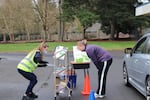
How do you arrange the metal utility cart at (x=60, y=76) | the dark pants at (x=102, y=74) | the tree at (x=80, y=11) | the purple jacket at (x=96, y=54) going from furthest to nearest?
the tree at (x=80, y=11), the dark pants at (x=102, y=74), the purple jacket at (x=96, y=54), the metal utility cart at (x=60, y=76)

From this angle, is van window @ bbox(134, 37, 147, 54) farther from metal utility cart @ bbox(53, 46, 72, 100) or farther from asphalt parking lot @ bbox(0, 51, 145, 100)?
metal utility cart @ bbox(53, 46, 72, 100)

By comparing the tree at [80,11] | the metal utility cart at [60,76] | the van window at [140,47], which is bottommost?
the metal utility cart at [60,76]

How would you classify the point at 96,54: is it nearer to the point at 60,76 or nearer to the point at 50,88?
the point at 60,76

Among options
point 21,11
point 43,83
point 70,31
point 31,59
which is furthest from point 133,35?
point 31,59

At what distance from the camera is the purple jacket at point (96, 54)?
9.58 metres

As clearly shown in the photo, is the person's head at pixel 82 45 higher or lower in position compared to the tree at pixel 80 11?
lower

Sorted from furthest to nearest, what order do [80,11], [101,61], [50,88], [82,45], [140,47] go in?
[80,11] → [50,88] → [140,47] → [101,61] → [82,45]

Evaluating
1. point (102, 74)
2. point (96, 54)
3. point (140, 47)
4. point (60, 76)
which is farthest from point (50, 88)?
point (140, 47)

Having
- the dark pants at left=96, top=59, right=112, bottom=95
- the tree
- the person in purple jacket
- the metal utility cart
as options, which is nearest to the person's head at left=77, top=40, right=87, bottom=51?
the person in purple jacket

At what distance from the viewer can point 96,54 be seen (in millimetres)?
9727

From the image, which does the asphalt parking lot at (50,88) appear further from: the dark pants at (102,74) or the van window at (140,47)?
the van window at (140,47)

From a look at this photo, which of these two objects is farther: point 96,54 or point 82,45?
point 96,54

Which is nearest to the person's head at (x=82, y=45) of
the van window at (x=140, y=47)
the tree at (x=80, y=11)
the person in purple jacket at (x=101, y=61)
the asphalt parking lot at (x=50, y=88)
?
the person in purple jacket at (x=101, y=61)

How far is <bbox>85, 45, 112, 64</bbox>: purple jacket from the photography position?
9577 millimetres
